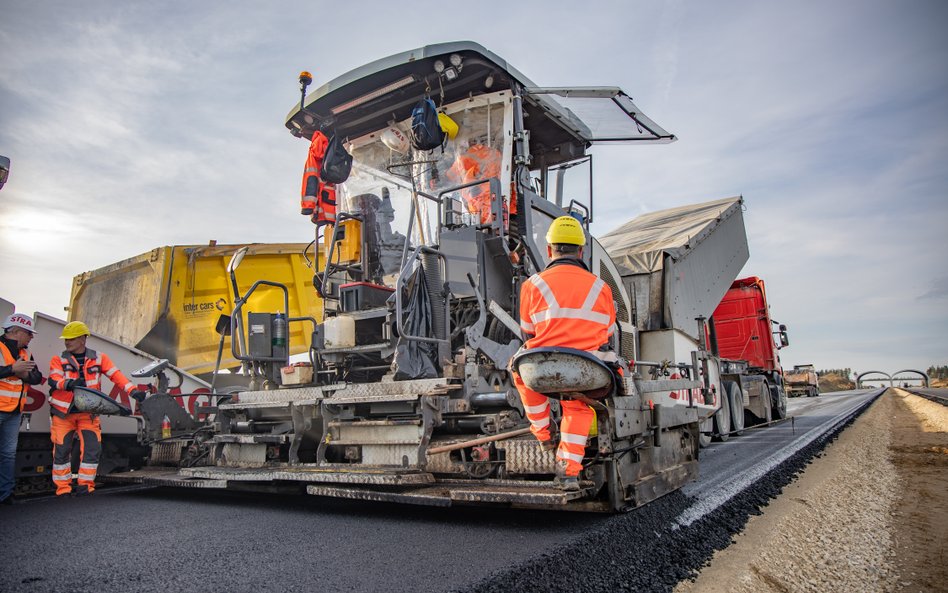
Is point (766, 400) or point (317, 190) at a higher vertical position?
point (317, 190)

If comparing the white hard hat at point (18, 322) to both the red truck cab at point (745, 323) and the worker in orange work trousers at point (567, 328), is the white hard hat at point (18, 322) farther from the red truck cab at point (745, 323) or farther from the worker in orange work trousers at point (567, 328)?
the red truck cab at point (745, 323)

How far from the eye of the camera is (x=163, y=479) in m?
4.44

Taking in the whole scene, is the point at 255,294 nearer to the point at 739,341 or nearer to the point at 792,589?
the point at 792,589

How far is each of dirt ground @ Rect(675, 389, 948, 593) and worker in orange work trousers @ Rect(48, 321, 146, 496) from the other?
4697 mm

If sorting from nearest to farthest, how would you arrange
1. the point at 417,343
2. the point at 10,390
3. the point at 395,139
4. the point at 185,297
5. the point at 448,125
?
the point at 417,343 < the point at 10,390 < the point at 448,125 < the point at 395,139 < the point at 185,297

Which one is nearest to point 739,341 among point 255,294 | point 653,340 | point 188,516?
point 653,340

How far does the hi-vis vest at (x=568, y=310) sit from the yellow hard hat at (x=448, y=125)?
2359 mm

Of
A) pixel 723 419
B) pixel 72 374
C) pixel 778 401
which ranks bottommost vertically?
pixel 723 419

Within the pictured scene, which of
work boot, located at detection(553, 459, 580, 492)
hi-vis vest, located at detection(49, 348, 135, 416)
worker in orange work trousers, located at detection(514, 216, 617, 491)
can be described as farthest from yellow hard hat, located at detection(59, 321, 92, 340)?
work boot, located at detection(553, 459, 580, 492)

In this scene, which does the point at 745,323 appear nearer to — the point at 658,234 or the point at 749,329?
the point at 749,329

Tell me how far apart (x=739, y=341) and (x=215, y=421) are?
9.06 meters

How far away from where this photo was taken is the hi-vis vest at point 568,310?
298cm

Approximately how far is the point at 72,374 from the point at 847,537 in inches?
220

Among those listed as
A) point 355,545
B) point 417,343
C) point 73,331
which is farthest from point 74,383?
point 355,545
